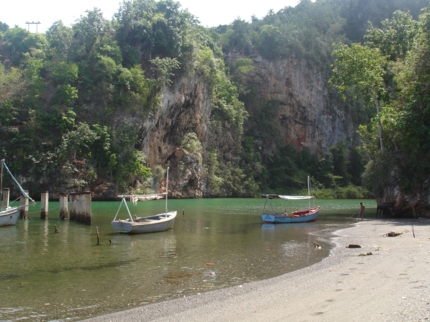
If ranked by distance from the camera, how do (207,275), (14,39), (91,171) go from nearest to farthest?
(207,275) < (91,171) < (14,39)

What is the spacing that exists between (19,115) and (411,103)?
46.1 m

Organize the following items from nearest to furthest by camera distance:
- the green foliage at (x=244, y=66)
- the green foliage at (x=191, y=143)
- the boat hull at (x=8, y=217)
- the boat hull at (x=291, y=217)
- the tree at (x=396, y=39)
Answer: the boat hull at (x=8, y=217) < the boat hull at (x=291, y=217) < the tree at (x=396, y=39) < the green foliage at (x=191, y=143) < the green foliage at (x=244, y=66)

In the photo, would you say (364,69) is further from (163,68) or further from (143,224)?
(163,68)

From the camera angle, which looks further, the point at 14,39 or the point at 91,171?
the point at 14,39

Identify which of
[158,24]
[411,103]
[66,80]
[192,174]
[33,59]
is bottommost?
[192,174]

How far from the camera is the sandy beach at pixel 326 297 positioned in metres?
8.38

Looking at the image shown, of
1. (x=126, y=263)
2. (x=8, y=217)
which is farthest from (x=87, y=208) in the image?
(x=126, y=263)

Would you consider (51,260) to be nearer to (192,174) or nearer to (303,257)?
(303,257)

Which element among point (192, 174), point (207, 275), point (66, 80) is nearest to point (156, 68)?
point (66, 80)

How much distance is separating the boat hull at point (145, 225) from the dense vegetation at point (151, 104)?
18005 mm

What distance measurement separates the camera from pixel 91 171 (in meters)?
52.6

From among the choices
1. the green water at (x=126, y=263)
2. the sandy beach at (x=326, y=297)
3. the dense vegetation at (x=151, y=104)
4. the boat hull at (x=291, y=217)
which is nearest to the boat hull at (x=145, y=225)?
the green water at (x=126, y=263)

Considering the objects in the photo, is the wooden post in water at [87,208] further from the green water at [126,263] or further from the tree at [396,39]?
the tree at [396,39]

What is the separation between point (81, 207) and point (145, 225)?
6.70 metres
